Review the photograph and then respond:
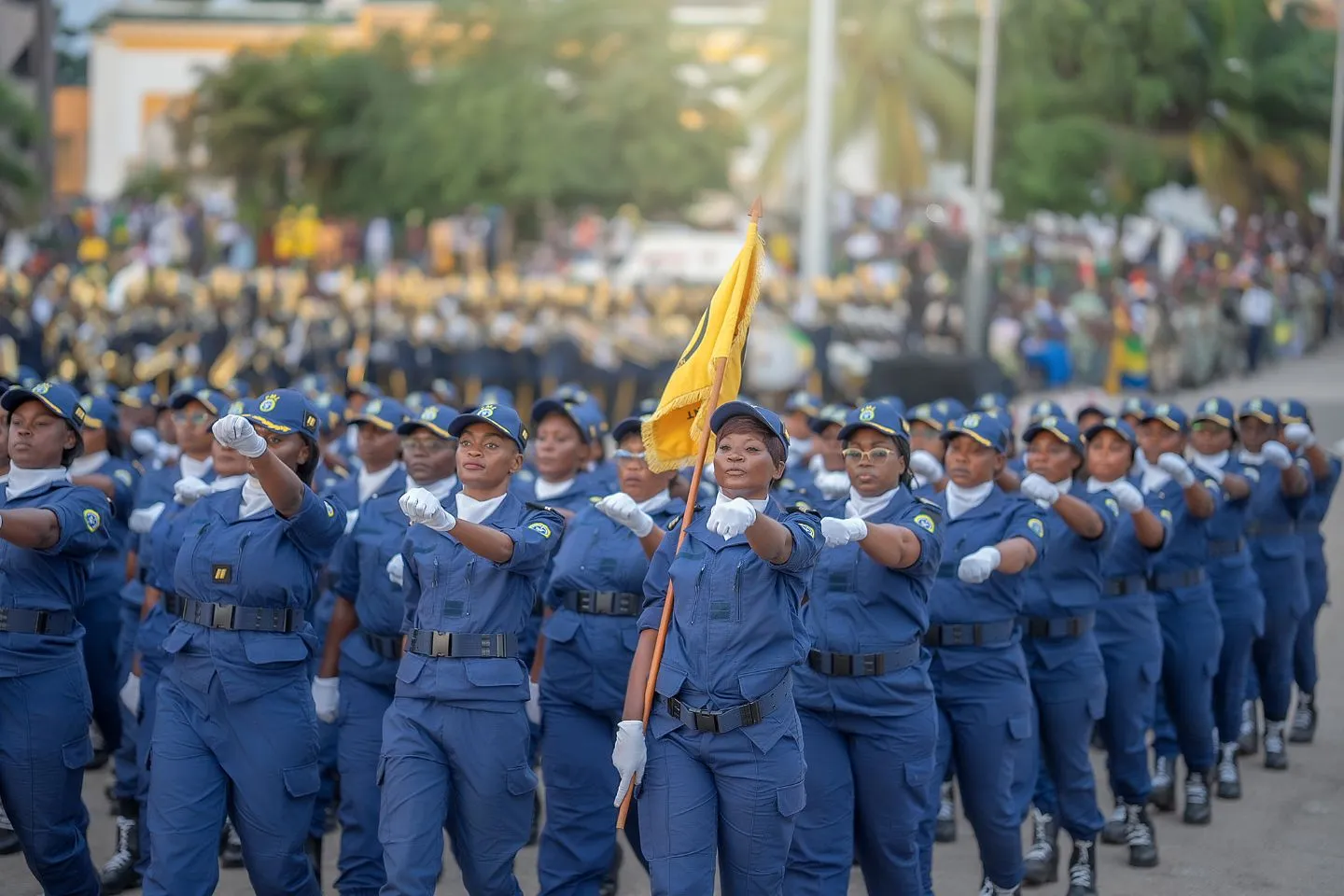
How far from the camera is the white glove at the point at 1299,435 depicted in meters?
11.5

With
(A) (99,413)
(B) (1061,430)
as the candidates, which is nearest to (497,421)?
(B) (1061,430)

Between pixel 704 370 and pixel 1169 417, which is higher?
pixel 704 370

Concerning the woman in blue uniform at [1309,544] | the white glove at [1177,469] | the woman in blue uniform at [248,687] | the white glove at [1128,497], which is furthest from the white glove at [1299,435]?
the woman in blue uniform at [248,687]

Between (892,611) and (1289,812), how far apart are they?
13.7 ft

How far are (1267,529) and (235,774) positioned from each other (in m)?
6.74

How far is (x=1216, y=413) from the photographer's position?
35.4 ft

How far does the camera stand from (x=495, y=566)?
22.5 feet

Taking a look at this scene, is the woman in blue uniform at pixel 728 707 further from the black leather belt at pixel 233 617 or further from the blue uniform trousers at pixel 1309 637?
the blue uniform trousers at pixel 1309 637

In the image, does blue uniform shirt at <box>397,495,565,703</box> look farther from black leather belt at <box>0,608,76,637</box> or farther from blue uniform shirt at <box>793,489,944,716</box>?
black leather belt at <box>0,608,76,637</box>

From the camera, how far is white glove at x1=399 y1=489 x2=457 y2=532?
648 centimetres

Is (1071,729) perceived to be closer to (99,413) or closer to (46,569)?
(46,569)

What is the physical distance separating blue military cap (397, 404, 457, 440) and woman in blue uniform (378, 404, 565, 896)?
29.0 inches

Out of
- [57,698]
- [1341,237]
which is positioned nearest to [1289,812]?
[57,698]

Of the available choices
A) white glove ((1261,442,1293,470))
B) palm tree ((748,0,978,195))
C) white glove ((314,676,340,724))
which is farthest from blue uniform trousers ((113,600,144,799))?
palm tree ((748,0,978,195))
